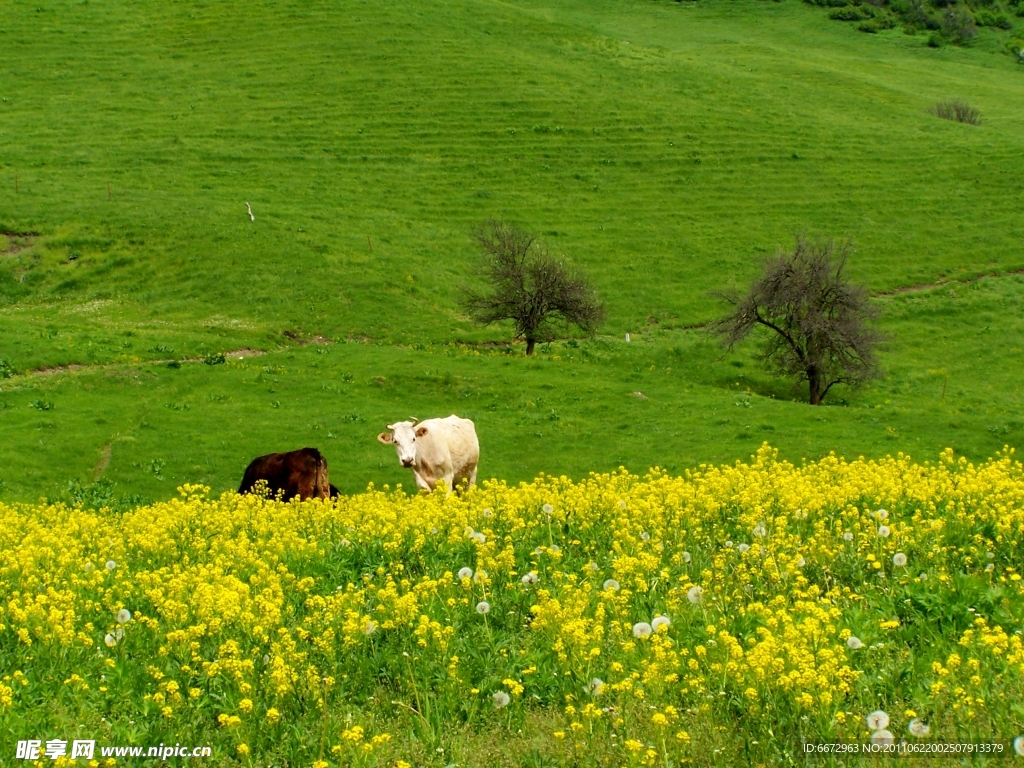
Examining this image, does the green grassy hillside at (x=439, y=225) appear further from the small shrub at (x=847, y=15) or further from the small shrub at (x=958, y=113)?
the small shrub at (x=847, y=15)

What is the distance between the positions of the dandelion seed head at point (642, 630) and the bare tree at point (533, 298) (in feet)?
119

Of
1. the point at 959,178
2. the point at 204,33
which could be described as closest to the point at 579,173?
the point at 959,178

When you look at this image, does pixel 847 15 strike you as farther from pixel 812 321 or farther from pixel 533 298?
pixel 812 321

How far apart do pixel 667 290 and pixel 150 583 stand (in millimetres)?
47016

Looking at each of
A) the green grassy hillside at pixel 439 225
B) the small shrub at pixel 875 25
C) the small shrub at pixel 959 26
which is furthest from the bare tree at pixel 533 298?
the small shrub at pixel 959 26

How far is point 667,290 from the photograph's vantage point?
55.2 meters

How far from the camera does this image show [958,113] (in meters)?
89.2

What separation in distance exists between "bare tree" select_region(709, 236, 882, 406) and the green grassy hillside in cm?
161

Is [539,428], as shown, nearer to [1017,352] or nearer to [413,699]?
[413,699]

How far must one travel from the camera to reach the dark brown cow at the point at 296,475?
2189 cm

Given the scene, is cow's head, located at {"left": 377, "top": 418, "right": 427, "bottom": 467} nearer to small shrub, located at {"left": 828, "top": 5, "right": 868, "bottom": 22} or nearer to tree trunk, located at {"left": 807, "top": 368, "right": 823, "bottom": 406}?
tree trunk, located at {"left": 807, "top": 368, "right": 823, "bottom": 406}

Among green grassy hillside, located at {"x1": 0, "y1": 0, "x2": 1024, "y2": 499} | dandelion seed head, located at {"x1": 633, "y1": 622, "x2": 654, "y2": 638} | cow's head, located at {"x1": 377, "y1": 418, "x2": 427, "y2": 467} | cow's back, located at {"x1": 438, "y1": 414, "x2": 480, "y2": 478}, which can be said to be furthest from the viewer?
green grassy hillside, located at {"x1": 0, "y1": 0, "x2": 1024, "y2": 499}

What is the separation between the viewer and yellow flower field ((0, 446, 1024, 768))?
23.6ft

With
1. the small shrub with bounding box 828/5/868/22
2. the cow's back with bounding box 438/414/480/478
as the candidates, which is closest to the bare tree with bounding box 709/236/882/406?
the cow's back with bounding box 438/414/480/478
